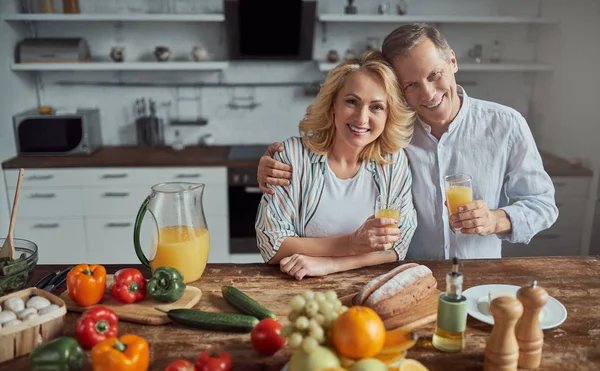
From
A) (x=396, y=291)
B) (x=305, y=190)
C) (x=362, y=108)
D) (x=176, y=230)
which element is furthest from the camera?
(x=305, y=190)

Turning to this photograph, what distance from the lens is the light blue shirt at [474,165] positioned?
2074 millimetres

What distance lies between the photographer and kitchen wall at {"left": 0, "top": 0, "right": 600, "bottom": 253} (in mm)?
4129

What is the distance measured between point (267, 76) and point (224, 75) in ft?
1.13

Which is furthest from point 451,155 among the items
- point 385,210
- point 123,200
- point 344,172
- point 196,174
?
point 123,200

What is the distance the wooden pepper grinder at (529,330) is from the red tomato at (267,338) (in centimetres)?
55

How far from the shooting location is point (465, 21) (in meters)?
3.93

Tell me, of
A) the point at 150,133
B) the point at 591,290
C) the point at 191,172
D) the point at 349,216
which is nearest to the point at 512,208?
the point at 591,290

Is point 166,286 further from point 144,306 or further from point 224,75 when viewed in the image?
point 224,75

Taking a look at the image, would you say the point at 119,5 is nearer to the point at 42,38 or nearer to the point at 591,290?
the point at 42,38

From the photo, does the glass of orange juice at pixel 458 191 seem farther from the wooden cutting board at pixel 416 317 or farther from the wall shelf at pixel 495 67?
the wall shelf at pixel 495 67

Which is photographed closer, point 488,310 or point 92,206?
point 488,310

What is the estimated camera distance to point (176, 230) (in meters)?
1.66

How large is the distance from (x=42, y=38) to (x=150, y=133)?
40.3 inches

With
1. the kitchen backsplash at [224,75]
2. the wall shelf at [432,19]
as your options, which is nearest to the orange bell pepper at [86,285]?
the wall shelf at [432,19]
